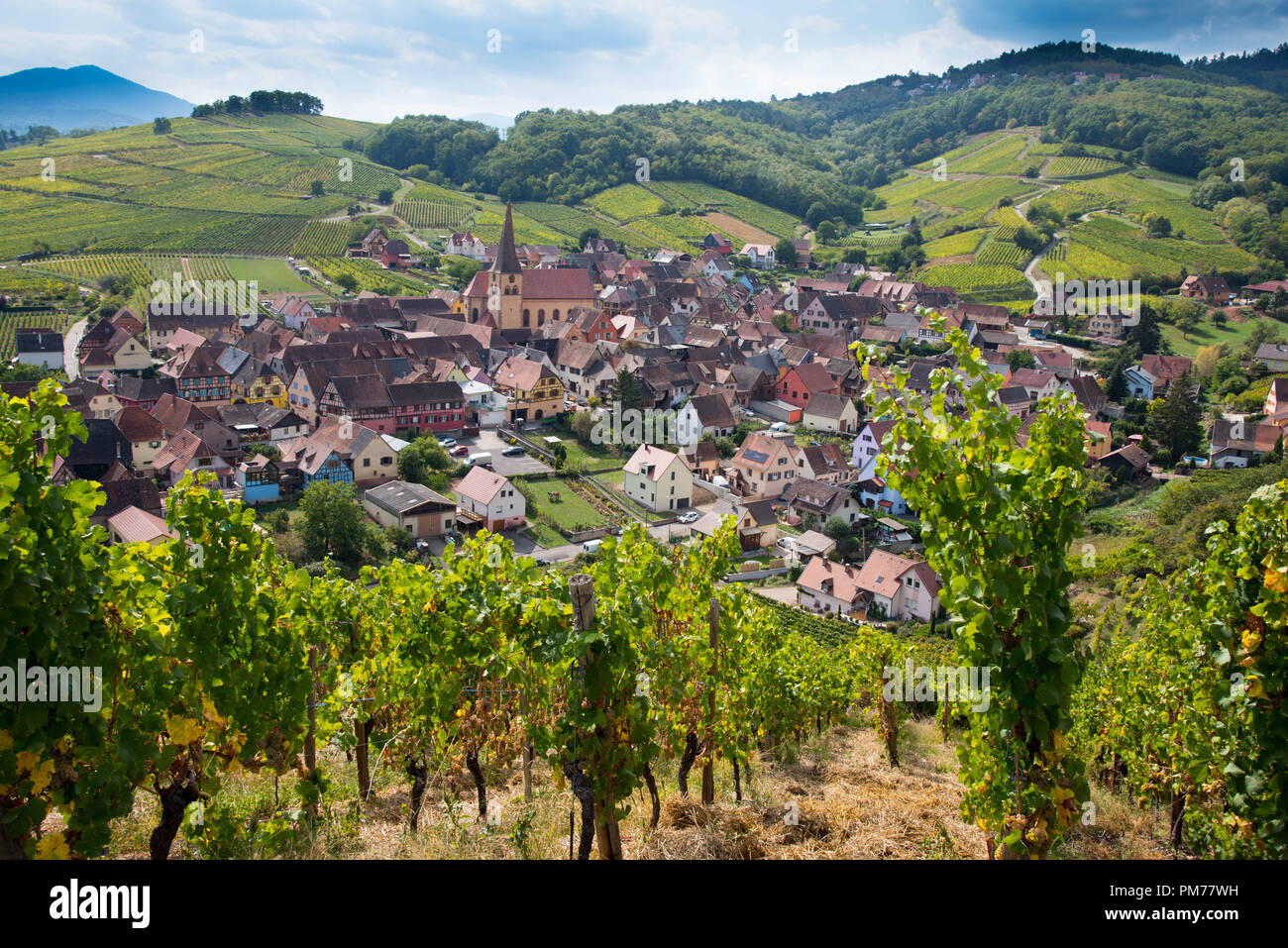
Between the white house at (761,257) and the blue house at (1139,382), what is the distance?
153 ft

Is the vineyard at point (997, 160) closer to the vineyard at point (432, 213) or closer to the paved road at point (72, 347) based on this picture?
the vineyard at point (432, 213)

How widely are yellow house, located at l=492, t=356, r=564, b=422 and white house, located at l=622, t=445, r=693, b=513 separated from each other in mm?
10698

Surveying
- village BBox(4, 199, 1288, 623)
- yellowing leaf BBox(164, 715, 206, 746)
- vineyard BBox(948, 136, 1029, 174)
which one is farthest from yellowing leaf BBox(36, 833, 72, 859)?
vineyard BBox(948, 136, 1029, 174)

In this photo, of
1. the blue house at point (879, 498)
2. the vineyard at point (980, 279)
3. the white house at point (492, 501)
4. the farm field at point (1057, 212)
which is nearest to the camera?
the white house at point (492, 501)

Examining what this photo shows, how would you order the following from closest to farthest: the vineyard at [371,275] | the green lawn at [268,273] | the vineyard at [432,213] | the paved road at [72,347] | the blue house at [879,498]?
1. the blue house at [879,498]
2. the paved road at [72,347]
3. the green lawn at [268,273]
4. the vineyard at [371,275]
5. the vineyard at [432,213]

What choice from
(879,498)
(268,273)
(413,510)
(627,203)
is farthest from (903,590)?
(627,203)

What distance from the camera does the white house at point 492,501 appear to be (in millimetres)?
33406

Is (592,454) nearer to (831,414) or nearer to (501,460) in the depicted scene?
(501,460)

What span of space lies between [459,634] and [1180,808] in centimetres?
787
